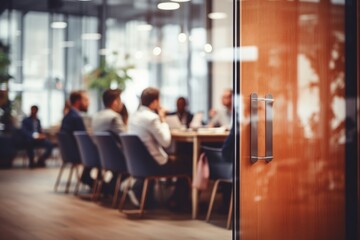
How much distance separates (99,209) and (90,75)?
7146mm

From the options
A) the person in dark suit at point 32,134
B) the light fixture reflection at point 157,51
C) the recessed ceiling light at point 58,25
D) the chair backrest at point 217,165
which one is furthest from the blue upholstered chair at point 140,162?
the recessed ceiling light at point 58,25

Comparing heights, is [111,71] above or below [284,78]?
above

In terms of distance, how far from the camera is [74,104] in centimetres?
763

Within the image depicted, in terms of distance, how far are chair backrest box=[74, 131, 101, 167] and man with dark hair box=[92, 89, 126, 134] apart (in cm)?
16

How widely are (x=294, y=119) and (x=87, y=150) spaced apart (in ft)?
11.9

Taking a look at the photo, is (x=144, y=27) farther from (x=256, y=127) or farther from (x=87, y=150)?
(x=256, y=127)

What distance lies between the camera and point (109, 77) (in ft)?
41.2

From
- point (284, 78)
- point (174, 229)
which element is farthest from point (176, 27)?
point (284, 78)

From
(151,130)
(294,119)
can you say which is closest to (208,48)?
(151,130)

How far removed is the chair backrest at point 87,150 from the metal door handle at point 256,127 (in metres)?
3.65

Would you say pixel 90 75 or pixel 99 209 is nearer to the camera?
pixel 99 209

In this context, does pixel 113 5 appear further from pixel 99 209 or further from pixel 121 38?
pixel 99 209

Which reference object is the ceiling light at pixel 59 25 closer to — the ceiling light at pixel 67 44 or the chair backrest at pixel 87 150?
the ceiling light at pixel 67 44

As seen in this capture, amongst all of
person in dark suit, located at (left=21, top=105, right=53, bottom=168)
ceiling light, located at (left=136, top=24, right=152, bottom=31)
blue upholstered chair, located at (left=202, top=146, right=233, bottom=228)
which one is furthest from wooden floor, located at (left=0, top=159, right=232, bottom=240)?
ceiling light, located at (left=136, top=24, right=152, bottom=31)
